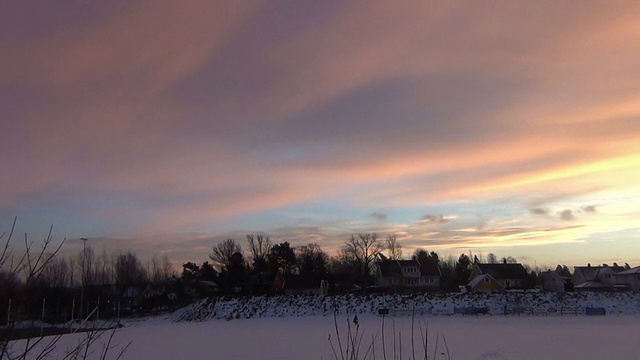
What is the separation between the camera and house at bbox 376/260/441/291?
71.6 m

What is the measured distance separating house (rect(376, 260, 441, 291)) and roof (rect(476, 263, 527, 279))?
6.70 m

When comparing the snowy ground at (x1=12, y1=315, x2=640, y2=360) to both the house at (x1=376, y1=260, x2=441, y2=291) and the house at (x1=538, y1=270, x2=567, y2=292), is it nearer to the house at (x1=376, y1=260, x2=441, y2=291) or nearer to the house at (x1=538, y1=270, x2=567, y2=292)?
the house at (x1=376, y1=260, x2=441, y2=291)

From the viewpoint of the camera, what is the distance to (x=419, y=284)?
75.9 meters

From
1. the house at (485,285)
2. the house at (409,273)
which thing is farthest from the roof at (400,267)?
the house at (485,285)

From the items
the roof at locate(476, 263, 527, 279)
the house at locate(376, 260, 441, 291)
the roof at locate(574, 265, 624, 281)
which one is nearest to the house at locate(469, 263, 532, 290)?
the roof at locate(476, 263, 527, 279)

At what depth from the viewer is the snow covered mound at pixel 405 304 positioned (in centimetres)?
3819

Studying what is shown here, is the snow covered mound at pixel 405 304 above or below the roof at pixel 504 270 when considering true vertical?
Result: below

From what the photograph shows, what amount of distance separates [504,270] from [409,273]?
12.7 m

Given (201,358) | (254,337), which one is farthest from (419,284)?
(201,358)

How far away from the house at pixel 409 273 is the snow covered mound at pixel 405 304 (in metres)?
26.8

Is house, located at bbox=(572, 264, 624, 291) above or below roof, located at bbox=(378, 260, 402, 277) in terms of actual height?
below

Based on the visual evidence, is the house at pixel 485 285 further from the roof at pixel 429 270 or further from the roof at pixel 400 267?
the roof at pixel 429 270

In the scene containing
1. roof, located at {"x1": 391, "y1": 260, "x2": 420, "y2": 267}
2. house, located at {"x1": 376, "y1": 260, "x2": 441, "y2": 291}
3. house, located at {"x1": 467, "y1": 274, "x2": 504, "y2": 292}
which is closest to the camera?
house, located at {"x1": 467, "y1": 274, "x2": 504, "y2": 292}

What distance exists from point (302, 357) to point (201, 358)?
2988mm
